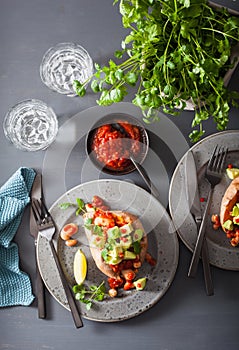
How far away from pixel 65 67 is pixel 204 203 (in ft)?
1.74

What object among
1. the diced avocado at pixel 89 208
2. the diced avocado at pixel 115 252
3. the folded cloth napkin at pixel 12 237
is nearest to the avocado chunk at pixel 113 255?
the diced avocado at pixel 115 252

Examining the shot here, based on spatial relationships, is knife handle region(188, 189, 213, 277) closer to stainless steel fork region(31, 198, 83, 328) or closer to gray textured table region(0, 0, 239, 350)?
gray textured table region(0, 0, 239, 350)

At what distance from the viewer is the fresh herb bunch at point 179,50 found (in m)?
1.14

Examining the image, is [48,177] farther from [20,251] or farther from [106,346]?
[106,346]

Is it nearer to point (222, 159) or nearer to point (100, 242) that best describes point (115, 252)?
point (100, 242)

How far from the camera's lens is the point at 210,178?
4.79 ft

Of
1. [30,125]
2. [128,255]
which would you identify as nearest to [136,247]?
[128,255]

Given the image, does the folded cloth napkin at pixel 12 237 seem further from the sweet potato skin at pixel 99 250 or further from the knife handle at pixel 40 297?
the sweet potato skin at pixel 99 250

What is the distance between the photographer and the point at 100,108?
4.90 feet

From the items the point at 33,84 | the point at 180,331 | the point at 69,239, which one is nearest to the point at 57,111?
the point at 33,84

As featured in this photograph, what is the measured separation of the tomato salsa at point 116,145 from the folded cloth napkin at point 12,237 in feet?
0.65

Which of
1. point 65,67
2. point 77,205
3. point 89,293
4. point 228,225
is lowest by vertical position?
point 89,293

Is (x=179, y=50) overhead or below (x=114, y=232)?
overhead

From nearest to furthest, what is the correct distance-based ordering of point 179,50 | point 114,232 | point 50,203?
point 179,50, point 114,232, point 50,203
